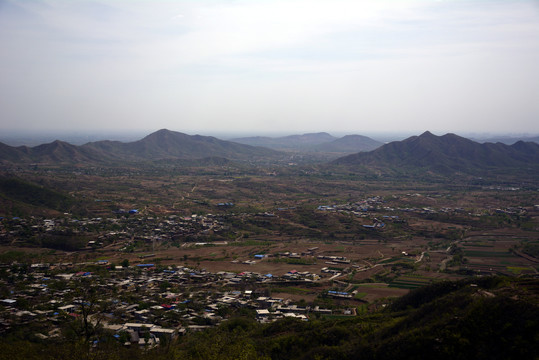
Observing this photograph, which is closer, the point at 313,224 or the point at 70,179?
the point at 313,224

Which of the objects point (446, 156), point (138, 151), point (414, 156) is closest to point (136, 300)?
point (414, 156)

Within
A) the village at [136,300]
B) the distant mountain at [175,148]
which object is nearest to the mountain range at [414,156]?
the distant mountain at [175,148]

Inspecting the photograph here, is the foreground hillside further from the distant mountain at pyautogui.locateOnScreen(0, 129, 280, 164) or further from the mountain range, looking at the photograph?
the distant mountain at pyautogui.locateOnScreen(0, 129, 280, 164)

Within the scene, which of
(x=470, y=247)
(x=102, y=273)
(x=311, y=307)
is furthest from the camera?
(x=470, y=247)

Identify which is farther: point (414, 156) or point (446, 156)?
point (414, 156)

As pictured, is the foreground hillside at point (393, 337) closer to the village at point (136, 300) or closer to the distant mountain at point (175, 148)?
the village at point (136, 300)

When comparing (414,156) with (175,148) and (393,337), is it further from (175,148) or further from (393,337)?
(393,337)

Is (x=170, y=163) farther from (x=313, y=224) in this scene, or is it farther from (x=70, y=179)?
(x=313, y=224)

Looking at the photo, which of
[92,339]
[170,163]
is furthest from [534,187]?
[170,163]
